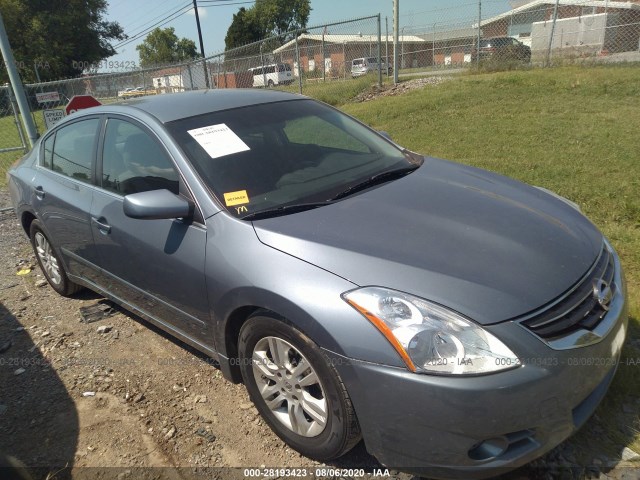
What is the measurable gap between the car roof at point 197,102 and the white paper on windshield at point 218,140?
0.21m

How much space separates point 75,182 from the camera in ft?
11.7

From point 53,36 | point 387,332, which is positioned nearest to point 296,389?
point 387,332

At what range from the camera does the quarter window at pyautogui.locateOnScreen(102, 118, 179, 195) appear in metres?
2.84

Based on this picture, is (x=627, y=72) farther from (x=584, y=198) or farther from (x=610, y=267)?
(x=610, y=267)

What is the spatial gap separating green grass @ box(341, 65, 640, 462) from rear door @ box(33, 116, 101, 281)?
3.29 meters

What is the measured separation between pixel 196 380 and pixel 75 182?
1726 millimetres

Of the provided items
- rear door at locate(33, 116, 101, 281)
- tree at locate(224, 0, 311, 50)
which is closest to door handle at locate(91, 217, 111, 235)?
rear door at locate(33, 116, 101, 281)

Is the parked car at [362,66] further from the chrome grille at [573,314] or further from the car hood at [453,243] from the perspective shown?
the chrome grille at [573,314]

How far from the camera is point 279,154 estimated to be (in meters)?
2.97

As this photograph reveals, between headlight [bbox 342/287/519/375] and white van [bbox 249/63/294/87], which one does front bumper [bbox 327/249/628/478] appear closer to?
headlight [bbox 342/287/519/375]

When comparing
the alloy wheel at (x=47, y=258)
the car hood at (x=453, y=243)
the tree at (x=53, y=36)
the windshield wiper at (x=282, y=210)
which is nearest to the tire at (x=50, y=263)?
the alloy wheel at (x=47, y=258)

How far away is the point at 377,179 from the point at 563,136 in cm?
596

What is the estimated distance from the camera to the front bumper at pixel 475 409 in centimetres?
179

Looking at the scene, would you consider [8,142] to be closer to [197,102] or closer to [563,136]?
[197,102]
